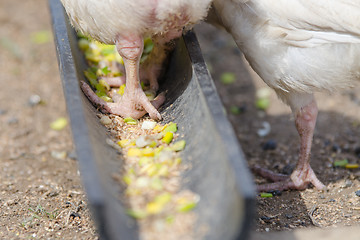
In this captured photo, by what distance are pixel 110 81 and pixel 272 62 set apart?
1.08 metres

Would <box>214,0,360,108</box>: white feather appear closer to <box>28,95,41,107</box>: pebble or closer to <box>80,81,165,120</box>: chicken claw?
<box>80,81,165,120</box>: chicken claw

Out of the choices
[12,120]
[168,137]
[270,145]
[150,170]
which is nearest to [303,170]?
[270,145]

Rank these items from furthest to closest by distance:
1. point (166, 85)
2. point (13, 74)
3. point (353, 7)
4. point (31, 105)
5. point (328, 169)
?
point (13, 74) → point (31, 105) → point (328, 169) → point (166, 85) → point (353, 7)

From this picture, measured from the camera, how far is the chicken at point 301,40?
2602 mm

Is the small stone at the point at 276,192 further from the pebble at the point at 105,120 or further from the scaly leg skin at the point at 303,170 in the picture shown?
the pebble at the point at 105,120

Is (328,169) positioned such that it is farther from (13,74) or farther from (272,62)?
(13,74)

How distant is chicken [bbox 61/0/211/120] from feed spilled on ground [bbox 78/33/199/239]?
10 centimetres

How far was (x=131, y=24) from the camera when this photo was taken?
2.45 metres

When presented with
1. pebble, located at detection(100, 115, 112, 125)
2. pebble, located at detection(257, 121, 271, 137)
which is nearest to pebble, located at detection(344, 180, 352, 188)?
pebble, located at detection(257, 121, 271, 137)

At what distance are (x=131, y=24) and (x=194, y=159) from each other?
2.57ft

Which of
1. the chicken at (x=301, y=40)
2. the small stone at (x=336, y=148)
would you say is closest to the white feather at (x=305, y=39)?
the chicken at (x=301, y=40)

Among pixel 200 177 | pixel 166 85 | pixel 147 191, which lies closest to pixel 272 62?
pixel 166 85

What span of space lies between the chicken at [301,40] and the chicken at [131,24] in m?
0.35

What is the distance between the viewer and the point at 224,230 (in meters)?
1.81
